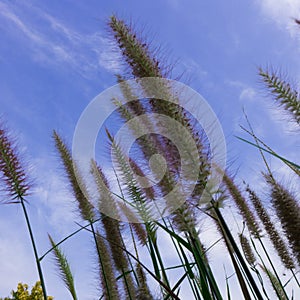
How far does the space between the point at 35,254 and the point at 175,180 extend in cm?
103

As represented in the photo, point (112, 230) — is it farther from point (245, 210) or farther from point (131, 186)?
point (245, 210)

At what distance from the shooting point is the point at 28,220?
2381 millimetres

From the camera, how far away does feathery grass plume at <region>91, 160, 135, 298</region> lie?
2604 mm

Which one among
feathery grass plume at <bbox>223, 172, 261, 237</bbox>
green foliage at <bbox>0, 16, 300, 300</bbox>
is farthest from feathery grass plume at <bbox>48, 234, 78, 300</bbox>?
feathery grass plume at <bbox>223, 172, 261, 237</bbox>

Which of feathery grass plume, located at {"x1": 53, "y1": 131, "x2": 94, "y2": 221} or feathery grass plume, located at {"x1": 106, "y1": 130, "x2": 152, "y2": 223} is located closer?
feathery grass plume, located at {"x1": 106, "y1": 130, "x2": 152, "y2": 223}

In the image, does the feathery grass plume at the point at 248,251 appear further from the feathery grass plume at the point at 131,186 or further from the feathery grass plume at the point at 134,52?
the feathery grass plume at the point at 134,52

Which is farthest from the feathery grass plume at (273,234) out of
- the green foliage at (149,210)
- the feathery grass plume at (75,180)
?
the feathery grass plume at (75,180)

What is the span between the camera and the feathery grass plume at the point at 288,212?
5.94 ft

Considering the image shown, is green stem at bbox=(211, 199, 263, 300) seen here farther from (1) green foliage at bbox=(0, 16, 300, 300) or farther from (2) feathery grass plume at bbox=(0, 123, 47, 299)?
(2) feathery grass plume at bbox=(0, 123, 47, 299)

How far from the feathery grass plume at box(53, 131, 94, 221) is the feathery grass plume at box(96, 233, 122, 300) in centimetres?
20

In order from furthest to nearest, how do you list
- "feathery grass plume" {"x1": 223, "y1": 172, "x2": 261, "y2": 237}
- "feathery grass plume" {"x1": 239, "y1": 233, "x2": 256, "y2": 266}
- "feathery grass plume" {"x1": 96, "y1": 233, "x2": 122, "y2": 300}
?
"feathery grass plume" {"x1": 239, "y1": 233, "x2": 256, "y2": 266}
"feathery grass plume" {"x1": 223, "y1": 172, "x2": 261, "y2": 237}
"feathery grass plume" {"x1": 96, "y1": 233, "x2": 122, "y2": 300}

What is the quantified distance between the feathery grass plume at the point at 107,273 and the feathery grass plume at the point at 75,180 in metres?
0.20

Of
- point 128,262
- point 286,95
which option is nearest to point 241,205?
point 128,262

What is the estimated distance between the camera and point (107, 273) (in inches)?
107
